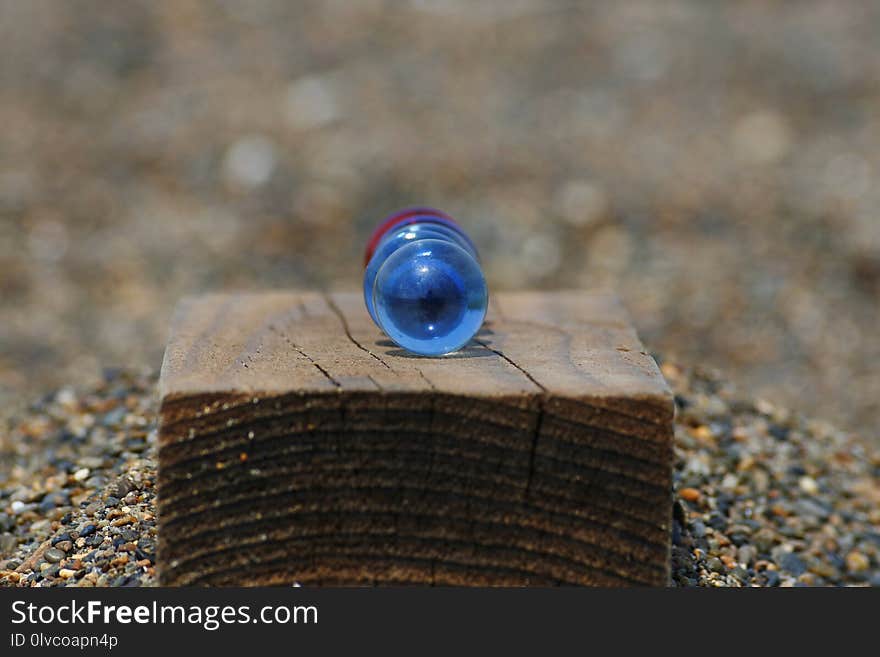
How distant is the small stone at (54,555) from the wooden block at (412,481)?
0.60 metres

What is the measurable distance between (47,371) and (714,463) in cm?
361

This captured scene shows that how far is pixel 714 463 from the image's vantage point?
156 inches

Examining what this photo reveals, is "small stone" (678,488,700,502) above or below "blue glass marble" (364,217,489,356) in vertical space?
below

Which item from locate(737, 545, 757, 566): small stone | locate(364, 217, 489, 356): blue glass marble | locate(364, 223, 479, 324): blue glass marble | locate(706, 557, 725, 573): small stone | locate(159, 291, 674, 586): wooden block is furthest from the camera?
locate(737, 545, 757, 566): small stone

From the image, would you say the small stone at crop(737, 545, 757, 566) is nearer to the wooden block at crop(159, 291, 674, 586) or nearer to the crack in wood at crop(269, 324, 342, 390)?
the wooden block at crop(159, 291, 674, 586)

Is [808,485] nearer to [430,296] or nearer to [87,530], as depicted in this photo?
[430,296]

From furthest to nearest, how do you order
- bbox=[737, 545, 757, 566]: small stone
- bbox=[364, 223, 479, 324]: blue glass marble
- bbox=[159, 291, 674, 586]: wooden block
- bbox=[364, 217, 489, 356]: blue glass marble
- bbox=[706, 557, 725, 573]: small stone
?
bbox=[737, 545, 757, 566]: small stone
bbox=[706, 557, 725, 573]: small stone
bbox=[364, 223, 479, 324]: blue glass marble
bbox=[364, 217, 489, 356]: blue glass marble
bbox=[159, 291, 674, 586]: wooden block

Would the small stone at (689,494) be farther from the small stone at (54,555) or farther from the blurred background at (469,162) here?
the blurred background at (469,162)

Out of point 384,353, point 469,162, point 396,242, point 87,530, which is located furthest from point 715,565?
point 469,162

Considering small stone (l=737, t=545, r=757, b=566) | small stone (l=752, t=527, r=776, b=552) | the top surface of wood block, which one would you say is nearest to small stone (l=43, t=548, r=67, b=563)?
the top surface of wood block

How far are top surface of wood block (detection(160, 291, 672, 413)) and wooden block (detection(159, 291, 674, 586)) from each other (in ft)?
0.04

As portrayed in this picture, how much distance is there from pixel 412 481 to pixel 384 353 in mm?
456

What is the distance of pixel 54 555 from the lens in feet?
10.1

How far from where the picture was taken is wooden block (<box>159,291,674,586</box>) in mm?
2562
